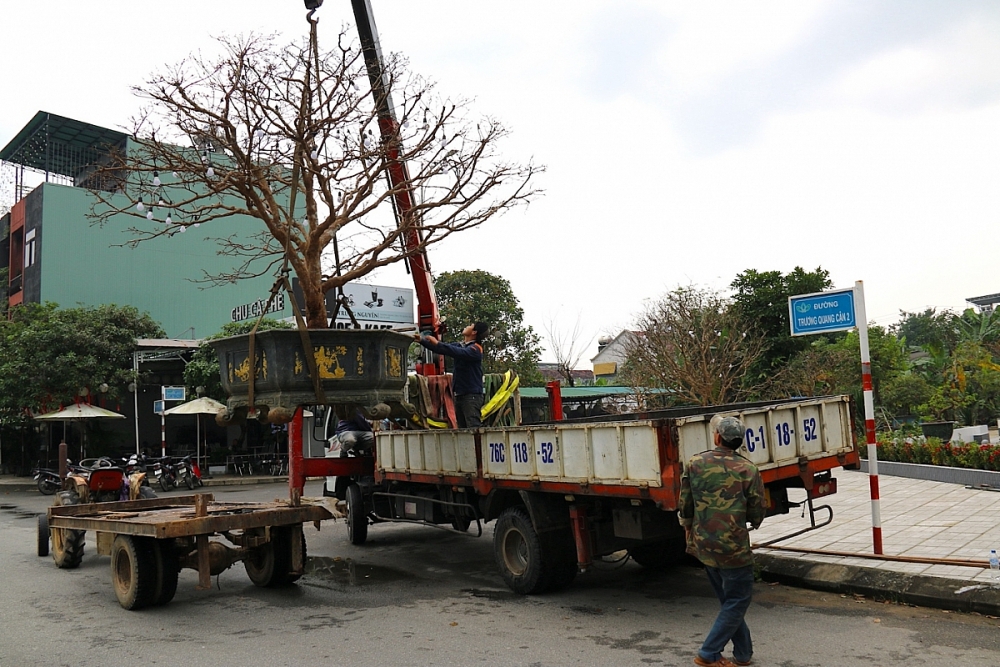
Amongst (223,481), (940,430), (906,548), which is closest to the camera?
(906,548)

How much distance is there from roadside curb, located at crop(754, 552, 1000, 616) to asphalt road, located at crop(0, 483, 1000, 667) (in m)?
0.12

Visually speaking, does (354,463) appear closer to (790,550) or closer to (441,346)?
(441,346)

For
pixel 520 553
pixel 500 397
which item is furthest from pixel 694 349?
pixel 520 553

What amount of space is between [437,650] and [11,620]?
160 inches

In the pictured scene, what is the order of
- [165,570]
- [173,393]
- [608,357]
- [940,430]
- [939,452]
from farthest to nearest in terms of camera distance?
[608,357] → [173,393] → [940,430] → [939,452] → [165,570]

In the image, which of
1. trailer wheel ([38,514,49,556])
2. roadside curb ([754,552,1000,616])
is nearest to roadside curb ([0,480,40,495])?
trailer wheel ([38,514,49,556])

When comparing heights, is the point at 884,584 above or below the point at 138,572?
below

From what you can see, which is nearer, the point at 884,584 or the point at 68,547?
the point at 884,584

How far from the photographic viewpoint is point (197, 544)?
684 cm

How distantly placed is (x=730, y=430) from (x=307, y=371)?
3.61 metres

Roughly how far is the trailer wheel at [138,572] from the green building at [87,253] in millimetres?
23104

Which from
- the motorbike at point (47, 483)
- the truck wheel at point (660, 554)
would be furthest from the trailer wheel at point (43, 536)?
the motorbike at point (47, 483)

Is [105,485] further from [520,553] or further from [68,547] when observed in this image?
[520,553]

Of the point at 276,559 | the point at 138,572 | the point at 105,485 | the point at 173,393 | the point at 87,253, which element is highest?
the point at 87,253
